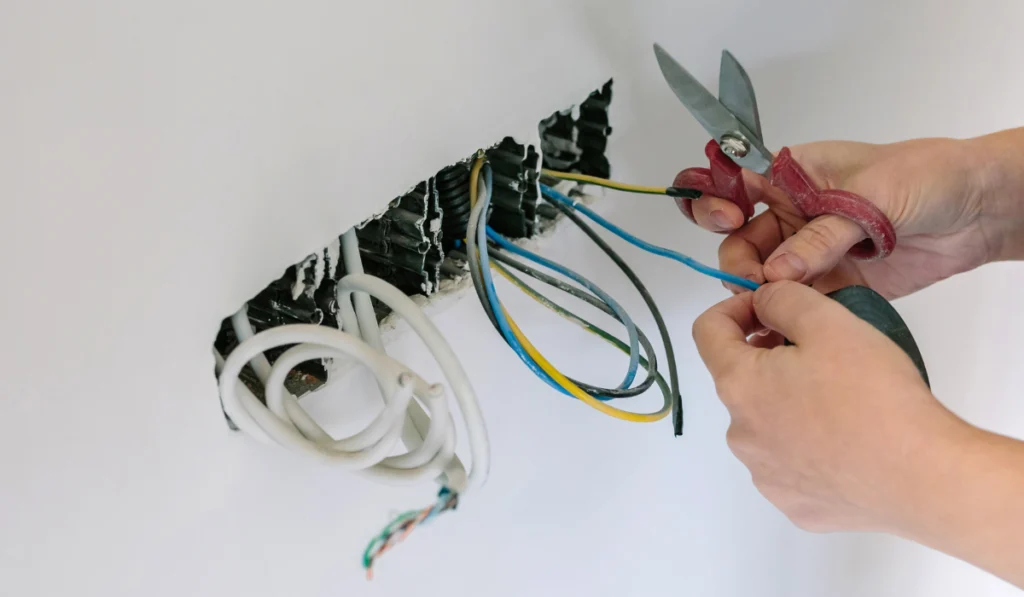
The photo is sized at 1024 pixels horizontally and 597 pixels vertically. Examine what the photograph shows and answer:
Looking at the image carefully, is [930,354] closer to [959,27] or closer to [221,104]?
[959,27]

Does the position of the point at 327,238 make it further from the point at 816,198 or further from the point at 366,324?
the point at 816,198

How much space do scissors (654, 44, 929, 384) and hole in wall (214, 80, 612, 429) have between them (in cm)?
16

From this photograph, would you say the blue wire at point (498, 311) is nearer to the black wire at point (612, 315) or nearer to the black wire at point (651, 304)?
the black wire at point (612, 315)

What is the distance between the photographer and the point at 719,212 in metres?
0.59

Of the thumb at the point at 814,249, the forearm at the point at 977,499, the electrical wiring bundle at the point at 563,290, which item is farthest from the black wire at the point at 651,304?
the forearm at the point at 977,499

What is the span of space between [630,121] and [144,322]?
53 cm

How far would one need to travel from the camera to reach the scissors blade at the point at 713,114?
53cm

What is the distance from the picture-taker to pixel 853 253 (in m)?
0.58

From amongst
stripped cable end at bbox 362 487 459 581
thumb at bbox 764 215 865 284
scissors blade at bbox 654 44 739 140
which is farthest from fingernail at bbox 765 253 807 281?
stripped cable end at bbox 362 487 459 581

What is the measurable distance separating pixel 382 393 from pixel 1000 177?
0.57 metres

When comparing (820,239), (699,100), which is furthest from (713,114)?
(820,239)

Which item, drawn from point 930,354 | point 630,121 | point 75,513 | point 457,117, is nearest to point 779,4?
point 630,121

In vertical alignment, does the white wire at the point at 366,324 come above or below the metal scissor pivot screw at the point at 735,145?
below

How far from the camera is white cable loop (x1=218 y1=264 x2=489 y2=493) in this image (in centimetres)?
43
